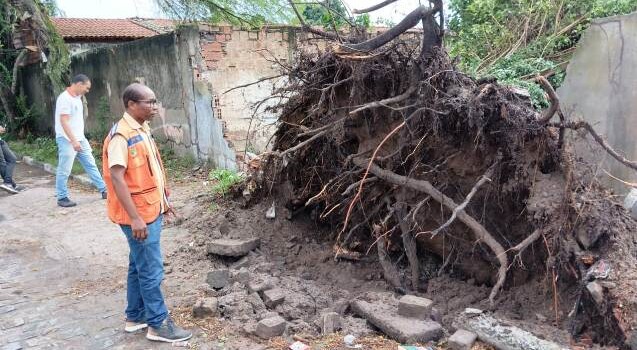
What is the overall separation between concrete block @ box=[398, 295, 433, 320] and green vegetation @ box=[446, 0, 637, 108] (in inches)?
143

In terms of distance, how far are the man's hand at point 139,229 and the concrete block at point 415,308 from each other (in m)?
1.93

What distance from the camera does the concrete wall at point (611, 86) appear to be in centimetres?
495

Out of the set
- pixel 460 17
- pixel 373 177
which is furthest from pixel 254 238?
pixel 460 17

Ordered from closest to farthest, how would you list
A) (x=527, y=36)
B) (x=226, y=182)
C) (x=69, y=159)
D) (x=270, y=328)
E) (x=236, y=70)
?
1. (x=270, y=328)
2. (x=226, y=182)
3. (x=69, y=159)
4. (x=527, y=36)
5. (x=236, y=70)

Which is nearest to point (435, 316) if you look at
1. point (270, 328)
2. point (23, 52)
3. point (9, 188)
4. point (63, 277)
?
point (270, 328)

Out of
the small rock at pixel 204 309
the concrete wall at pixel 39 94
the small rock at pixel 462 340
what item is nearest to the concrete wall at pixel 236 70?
the small rock at pixel 204 309

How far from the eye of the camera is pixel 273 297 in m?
4.19

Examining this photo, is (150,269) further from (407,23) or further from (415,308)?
(407,23)

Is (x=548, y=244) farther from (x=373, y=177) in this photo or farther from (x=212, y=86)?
(x=212, y=86)

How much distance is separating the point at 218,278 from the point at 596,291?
2936 mm

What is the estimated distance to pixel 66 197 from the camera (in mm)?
7621

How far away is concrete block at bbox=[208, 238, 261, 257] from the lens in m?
5.10

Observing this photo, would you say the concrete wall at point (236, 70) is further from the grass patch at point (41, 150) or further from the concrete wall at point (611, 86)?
the concrete wall at point (611, 86)

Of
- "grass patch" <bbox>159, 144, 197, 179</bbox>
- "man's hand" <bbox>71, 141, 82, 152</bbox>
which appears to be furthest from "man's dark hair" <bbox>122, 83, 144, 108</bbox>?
"grass patch" <bbox>159, 144, 197, 179</bbox>
